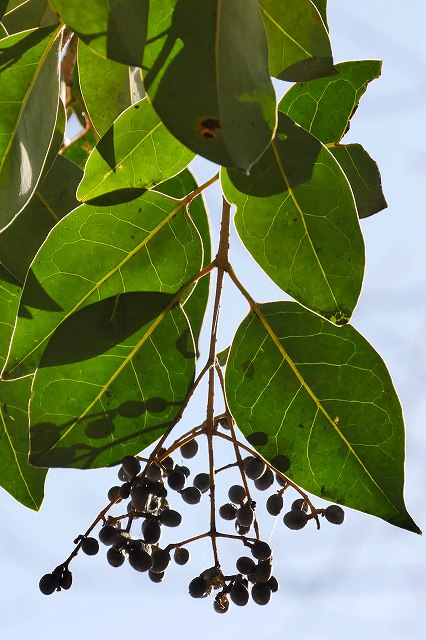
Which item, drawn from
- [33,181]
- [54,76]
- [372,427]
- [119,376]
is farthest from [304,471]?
[54,76]

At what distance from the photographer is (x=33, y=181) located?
107 centimetres

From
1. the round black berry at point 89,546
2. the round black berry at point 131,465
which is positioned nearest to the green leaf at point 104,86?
the round black berry at point 131,465

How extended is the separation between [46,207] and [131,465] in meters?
0.44

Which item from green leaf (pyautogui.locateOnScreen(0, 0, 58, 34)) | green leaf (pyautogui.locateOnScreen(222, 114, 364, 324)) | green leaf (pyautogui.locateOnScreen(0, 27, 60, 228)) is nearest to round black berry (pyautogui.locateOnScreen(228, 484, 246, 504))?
green leaf (pyautogui.locateOnScreen(222, 114, 364, 324))

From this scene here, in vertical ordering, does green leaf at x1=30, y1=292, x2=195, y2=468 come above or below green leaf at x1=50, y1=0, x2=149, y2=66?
below

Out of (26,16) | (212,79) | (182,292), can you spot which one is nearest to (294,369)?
(182,292)

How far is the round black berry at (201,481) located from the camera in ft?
4.48

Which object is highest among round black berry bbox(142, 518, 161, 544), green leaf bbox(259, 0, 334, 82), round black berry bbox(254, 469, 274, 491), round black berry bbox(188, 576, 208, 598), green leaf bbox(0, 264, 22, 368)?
green leaf bbox(259, 0, 334, 82)

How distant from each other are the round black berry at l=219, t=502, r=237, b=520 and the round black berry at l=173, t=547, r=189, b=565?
80 mm

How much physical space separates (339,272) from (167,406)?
12.5 inches

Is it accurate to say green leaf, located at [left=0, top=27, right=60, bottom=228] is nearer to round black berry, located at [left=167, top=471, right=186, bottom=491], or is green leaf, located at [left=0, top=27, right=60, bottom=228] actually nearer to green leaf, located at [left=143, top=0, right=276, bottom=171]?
green leaf, located at [left=143, top=0, right=276, bottom=171]

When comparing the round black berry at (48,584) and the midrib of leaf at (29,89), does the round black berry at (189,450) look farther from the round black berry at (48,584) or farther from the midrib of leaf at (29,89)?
the midrib of leaf at (29,89)

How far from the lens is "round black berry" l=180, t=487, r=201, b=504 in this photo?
4.40 feet

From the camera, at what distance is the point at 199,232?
4.35 feet
